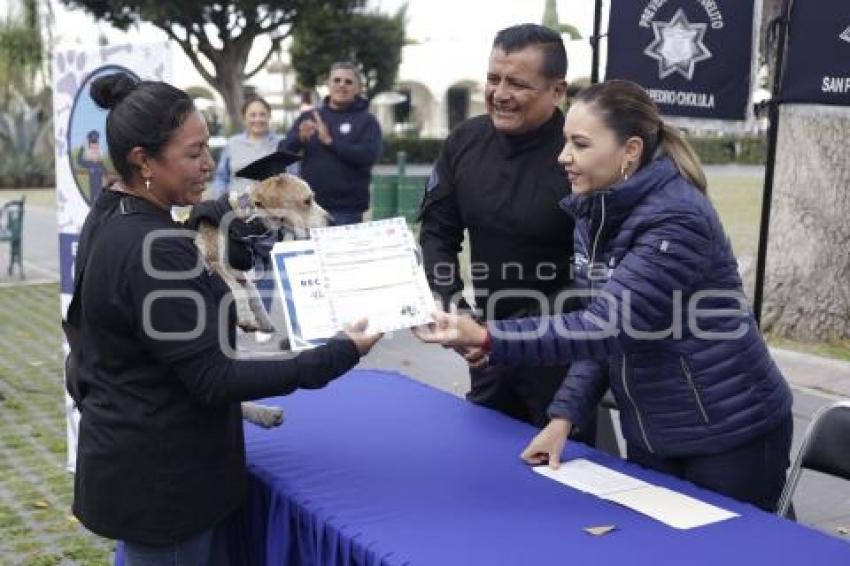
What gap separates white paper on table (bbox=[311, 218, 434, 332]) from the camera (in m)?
2.36

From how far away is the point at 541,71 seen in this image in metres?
2.99

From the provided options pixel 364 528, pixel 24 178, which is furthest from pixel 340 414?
pixel 24 178

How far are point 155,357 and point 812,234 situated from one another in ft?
22.7

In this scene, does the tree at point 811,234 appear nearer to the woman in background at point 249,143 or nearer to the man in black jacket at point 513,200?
the woman in background at point 249,143

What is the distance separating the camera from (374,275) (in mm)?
2408

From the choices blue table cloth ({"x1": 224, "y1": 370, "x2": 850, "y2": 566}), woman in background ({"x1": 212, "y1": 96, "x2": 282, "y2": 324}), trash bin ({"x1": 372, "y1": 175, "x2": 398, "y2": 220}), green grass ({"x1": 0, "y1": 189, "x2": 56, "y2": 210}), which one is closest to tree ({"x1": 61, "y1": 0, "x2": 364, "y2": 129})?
green grass ({"x1": 0, "y1": 189, "x2": 56, "y2": 210})

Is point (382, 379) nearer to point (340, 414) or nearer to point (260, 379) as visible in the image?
point (340, 414)

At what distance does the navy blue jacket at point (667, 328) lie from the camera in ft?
7.62

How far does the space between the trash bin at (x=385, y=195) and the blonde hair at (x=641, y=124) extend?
11505 mm

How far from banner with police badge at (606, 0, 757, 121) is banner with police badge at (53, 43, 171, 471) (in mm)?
2579

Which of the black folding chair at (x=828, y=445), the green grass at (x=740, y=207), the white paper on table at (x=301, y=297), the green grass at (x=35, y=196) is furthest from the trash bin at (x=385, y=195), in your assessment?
the white paper on table at (x=301, y=297)

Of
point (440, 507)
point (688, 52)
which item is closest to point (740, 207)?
point (688, 52)

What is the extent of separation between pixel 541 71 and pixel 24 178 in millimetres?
23356

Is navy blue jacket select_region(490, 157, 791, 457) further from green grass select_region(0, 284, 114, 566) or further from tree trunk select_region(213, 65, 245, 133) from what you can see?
tree trunk select_region(213, 65, 245, 133)
